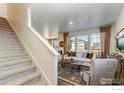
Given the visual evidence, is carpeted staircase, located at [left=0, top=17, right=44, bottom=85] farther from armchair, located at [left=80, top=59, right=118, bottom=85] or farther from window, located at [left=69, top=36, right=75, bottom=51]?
window, located at [left=69, top=36, right=75, bottom=51]

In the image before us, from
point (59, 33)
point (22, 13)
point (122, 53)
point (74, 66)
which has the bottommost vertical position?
point (74, 66)

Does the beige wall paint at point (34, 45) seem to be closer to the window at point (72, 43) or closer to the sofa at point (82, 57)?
the window at point (72, 43)

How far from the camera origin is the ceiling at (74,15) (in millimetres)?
3227

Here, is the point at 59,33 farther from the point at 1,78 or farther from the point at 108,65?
the point at 1,78

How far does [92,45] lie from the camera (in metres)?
3.81

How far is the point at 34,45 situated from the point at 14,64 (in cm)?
70

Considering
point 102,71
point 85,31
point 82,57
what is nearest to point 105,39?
point 85,31

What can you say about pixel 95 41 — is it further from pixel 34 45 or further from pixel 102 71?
pixel 34 45

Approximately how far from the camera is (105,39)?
3.80m

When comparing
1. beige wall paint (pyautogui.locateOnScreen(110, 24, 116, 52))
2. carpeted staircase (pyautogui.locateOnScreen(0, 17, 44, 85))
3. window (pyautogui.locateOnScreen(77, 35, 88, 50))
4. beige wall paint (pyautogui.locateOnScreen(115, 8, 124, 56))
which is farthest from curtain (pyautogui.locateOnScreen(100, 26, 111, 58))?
carpeted staircase (pyautogui.locateOnScreen(0, 17, 44, 85))

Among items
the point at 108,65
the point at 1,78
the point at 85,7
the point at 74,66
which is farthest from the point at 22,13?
the point at 108,65

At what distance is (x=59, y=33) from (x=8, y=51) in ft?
5.81

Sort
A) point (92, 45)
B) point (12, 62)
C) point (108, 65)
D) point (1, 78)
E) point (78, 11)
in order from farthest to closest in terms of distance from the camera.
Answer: point (92, 45)
point (78, 11)
point (12, 62)
point (108, 65)
point (1, 78)
